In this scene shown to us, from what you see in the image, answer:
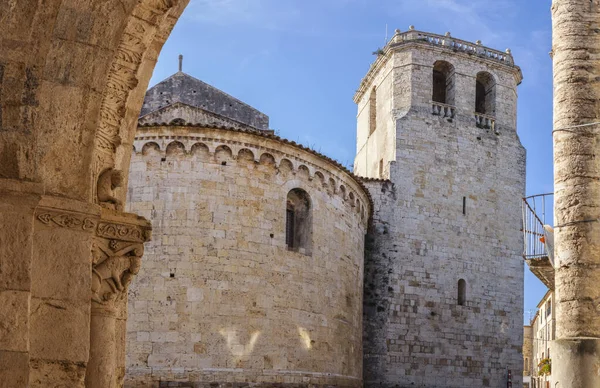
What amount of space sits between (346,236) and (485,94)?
1043cm

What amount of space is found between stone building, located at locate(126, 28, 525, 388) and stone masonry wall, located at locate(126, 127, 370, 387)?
0.10ft

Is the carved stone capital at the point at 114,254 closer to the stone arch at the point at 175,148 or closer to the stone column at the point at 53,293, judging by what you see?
the stone column at the point at 53,293

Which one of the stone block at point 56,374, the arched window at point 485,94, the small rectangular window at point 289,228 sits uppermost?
the arched window at point 485,94

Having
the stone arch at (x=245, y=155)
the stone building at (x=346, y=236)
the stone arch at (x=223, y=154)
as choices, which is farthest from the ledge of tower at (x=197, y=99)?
the stone arch at (x=223, y=154)

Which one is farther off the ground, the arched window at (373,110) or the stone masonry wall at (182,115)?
the arched window at (373,110)

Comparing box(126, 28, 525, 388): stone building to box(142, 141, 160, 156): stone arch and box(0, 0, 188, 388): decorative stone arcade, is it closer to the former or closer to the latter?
box(142, 141, 160, 156): stone arch

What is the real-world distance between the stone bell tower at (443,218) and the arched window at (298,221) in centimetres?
570

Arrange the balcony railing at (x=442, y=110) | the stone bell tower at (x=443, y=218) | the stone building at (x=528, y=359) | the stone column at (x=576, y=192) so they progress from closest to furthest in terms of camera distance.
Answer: the stone column at (x=576, y=192), the stone bell tower at (x=443, y=218), the balcony railing at (x=442, y=110), the stone building at (x=528, y=359)

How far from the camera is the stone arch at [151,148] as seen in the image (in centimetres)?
1762

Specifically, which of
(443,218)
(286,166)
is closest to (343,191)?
(286,166)

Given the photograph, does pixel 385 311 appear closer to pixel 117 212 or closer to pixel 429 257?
pixel 429 257

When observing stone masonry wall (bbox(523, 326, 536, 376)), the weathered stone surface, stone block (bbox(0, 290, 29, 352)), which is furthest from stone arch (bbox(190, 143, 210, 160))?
stone masonry wall (bbox(523, 326, 536, 376))

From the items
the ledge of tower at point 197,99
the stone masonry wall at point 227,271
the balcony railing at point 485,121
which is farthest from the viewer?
the balcony railing at point 485,121

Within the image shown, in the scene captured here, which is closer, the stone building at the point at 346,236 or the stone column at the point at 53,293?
the stone column at the point at 53,293
